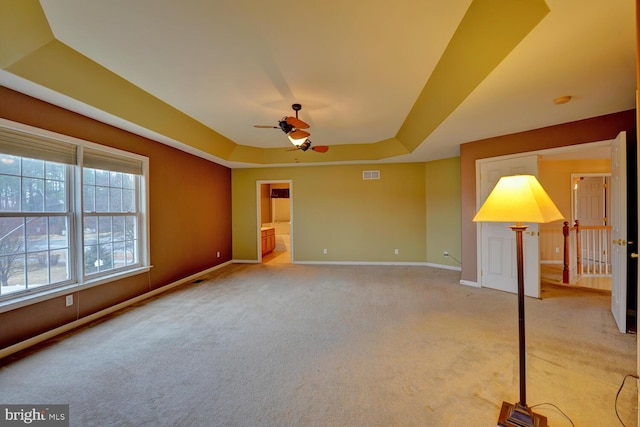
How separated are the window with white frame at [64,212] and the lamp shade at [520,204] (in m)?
3.98

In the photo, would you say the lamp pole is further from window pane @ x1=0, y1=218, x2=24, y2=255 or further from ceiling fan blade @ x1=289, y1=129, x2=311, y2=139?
window pane @ x1=0, y1=218, x2=24, y2=255

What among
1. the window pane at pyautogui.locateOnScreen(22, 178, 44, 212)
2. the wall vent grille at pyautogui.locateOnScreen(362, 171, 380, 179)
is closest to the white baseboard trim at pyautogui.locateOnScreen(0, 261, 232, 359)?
the window pane at pyautogui.locateOnScreen(22, 178, 44, 212)

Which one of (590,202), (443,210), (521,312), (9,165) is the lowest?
(521,312)

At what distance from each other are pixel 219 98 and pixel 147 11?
1425mm

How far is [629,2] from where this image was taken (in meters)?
1.38

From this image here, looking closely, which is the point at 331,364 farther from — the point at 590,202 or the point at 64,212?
the point at 590,202

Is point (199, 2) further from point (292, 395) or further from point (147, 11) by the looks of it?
point (292, 395)

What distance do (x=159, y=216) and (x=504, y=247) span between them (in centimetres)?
551

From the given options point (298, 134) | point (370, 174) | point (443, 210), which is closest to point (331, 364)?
point (298, 134)

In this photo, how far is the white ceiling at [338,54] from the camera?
1.76 m

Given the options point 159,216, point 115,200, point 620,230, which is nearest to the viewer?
point 620,230

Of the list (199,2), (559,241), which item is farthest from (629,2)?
(559,241)

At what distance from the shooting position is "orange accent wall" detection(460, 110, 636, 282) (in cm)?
308

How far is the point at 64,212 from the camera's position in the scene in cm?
287
